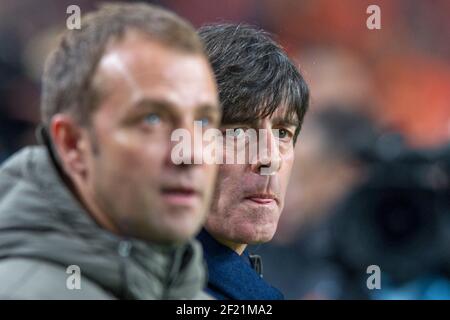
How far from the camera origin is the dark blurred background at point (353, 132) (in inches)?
82.7

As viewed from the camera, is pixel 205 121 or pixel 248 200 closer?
pixel 205 121

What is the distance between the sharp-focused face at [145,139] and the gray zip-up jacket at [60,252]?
1.1 inches

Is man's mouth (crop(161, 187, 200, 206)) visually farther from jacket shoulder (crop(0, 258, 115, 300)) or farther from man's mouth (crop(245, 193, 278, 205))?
man's mouth (crop(245, 193, 278, 205))

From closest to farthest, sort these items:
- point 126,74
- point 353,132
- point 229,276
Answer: point 126,74 → point 229,276 → point 353,132

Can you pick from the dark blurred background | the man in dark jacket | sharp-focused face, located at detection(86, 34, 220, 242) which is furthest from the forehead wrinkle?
the dark blurred background

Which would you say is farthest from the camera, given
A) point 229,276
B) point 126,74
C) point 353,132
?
point 353,132

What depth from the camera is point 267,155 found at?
3.21ft

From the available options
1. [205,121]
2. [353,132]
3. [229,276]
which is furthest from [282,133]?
[353,132]

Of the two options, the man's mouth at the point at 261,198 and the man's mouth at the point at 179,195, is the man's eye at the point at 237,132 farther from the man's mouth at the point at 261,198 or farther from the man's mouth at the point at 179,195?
the man's mouth at the point at 179,195

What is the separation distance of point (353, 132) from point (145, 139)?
1797 mm

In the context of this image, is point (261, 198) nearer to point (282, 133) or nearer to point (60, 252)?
point (282, 133)

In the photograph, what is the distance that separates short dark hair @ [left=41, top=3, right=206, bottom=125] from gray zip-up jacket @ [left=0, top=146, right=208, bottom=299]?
0.06 m

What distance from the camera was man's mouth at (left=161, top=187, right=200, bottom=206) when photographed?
0.64 meters
